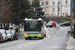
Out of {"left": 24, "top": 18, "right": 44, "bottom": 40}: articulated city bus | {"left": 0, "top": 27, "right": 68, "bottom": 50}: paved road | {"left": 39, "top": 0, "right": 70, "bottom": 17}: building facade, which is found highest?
{"left": 39, "top": 0, "right": 70, "bottom": 17}: building facade

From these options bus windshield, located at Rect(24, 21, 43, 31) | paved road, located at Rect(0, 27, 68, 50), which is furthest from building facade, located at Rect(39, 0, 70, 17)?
paved road, located at Rect(0, 27, 68, 50)

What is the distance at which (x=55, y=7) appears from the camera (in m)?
150

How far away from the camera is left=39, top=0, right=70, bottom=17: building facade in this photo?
14638cm

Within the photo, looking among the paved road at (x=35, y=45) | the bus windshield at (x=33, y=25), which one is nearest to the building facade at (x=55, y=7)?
the bus windshield at (x=33, y=25)

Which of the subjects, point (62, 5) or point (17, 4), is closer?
point (17, 4)

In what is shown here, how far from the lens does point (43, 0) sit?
503 ft

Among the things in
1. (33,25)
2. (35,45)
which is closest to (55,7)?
(33,25)

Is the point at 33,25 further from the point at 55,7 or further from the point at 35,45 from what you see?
the point at 55,7

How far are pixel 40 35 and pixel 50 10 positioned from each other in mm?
111031

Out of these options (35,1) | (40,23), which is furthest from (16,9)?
(35,1)

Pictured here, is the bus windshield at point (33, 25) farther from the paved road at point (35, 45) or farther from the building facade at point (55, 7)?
the building facade at point (55, 7)

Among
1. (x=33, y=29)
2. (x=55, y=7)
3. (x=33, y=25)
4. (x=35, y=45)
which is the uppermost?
(x=55, y=7)

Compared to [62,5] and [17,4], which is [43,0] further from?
[17,4]

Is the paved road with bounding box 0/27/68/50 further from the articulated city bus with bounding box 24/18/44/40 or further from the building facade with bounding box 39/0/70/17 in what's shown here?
the building facade with bounding box 39/0/70/17
